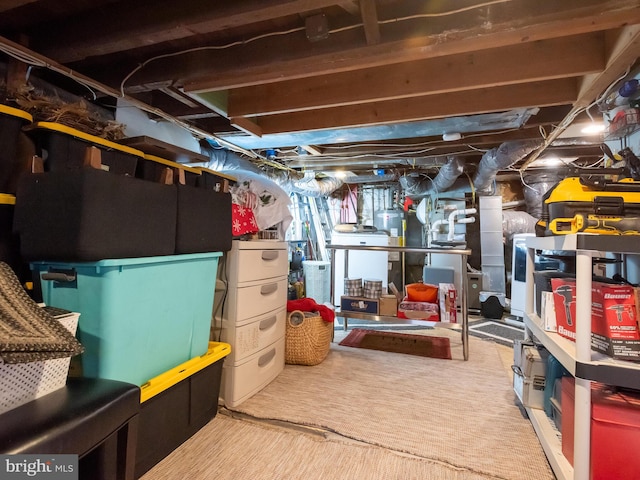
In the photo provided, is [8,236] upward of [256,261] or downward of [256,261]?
upward

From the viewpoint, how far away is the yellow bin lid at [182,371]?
1.17 meters

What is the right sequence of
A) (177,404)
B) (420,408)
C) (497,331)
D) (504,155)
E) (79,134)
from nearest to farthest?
(79,134) → (177,404) → (420,408) → (504,155) → (497,331)

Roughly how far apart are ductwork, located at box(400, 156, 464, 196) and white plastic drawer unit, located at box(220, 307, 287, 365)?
262 centimetres

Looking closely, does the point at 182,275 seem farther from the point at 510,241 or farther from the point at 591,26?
the point at 510,241

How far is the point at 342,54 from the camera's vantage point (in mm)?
1453

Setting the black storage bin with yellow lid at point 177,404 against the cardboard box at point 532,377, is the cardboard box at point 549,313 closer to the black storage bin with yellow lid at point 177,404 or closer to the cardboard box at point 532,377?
the cardboard box at point 532,377

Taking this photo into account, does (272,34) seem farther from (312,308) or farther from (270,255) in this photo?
(312,308)

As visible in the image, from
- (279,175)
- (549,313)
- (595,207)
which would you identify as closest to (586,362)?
(549,313)

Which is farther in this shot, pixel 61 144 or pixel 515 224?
pixel 515 224

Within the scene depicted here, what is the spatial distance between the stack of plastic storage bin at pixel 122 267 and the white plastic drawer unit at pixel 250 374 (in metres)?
0.21

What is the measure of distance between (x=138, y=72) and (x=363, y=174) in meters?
3.35

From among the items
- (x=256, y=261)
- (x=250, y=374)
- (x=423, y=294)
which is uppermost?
(x=256, y=261)

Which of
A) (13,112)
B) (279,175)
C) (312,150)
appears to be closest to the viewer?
(13,112)

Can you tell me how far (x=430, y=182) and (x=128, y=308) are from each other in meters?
4.23
